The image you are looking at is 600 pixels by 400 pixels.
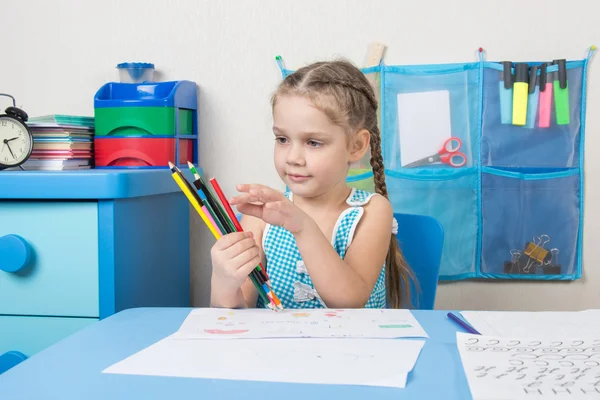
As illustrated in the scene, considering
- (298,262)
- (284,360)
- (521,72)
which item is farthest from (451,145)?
(284,360)

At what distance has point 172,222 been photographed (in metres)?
1.61

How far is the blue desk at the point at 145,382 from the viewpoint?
53 cm

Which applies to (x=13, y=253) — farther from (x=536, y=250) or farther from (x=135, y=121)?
(x=536, y=250)

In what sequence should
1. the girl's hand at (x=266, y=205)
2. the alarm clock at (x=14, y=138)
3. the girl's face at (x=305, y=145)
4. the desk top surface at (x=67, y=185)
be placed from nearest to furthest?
the girl's hand at (x=266, y=205), the girl's face at (x=305, y=145), the desk top surface at (x=67, y=185), the alarm clock at (x=14, y=138)

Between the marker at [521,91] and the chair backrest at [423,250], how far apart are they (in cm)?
47

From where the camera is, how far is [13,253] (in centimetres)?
124

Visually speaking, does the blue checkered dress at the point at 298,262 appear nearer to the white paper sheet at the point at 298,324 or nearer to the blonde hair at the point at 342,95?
the blonde hair at the point at 342,95

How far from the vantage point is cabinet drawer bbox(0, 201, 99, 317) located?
48.6 inches

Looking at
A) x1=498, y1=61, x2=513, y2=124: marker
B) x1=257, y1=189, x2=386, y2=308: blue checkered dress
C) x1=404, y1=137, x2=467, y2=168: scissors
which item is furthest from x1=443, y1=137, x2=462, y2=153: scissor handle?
x1=257, y1=189, x2=386, y2=308: blue checkered dress

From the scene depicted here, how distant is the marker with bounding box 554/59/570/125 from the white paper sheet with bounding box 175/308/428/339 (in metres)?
0.99

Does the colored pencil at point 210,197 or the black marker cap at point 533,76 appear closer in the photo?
the colored pencil at point 210,197

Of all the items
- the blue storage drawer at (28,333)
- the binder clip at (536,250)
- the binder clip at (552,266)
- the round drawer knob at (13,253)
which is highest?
the round drawer knob at (13,253)

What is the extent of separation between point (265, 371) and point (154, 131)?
1.11 meters

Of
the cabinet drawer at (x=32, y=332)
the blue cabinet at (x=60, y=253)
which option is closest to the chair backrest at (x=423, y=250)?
the blue cabinet at (x=60, y=253)
